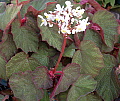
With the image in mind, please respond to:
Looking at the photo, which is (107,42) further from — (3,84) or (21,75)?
(3,84)

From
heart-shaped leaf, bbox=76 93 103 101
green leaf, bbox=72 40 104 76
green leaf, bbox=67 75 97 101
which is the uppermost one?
green leaf, bbox=72 40 104 76

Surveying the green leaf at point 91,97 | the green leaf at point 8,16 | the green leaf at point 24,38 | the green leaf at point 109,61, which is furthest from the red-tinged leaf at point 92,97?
the green leaf at point 8,16

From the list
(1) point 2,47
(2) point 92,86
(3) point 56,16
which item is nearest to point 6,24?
(1) point 2,47

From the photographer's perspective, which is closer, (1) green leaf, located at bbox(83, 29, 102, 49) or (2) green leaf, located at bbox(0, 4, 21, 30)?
(2) green leaf, located at bbox(0, 4, 21, 30)

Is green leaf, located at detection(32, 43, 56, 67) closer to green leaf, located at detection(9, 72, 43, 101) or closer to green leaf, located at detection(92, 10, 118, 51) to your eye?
green leaf, located at detection(9, 72, 43, 101)

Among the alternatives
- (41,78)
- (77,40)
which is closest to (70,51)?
(77,40)

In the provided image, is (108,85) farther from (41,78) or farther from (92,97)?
(41,78)

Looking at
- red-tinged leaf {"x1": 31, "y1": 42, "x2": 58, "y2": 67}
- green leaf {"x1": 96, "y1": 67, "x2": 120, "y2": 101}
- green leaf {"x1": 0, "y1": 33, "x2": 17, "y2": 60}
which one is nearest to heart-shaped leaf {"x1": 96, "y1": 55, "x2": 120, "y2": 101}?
green leaf {"x1": 96, "y1": 67, "x2": 120, "y2": 101}
